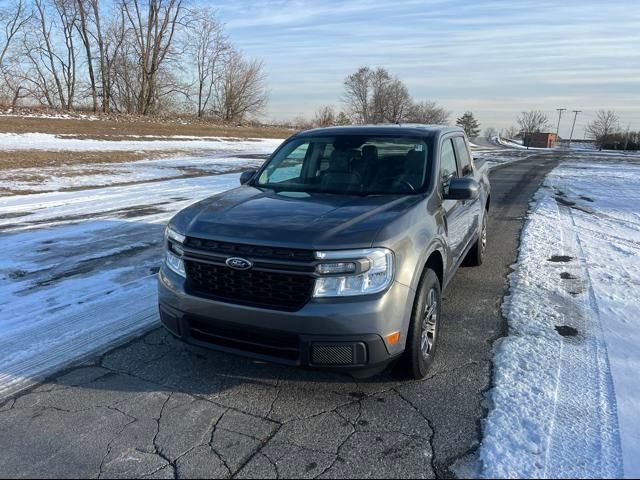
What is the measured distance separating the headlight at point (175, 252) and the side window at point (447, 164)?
2245 millimetres

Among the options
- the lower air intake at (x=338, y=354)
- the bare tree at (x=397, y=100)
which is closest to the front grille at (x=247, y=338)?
the lower air intake at (x=338, y=354)

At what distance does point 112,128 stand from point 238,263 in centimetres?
2876

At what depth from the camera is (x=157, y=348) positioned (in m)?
4.00

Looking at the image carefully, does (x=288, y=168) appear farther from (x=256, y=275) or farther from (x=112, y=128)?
(x=112, y=128)

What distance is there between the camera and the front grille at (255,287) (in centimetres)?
305

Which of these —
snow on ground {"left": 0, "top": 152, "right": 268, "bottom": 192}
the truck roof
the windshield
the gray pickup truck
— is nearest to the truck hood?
the gray pickup truck

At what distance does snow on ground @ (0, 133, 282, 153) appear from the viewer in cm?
1994

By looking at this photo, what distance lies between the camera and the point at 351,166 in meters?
4.46

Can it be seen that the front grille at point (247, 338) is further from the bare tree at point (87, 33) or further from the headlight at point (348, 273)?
the bare tree at point (87, 33)

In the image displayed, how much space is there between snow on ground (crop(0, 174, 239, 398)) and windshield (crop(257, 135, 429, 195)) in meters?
1.77

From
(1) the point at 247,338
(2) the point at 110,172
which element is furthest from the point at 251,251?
(2) the point at 110,172

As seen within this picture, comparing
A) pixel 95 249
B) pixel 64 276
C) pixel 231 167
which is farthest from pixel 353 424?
pixel 231 167

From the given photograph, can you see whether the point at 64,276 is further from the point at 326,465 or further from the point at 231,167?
the point at 231,167

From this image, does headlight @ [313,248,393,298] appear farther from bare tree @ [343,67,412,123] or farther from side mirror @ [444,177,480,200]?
bare tree @ [343,67,412,123]
